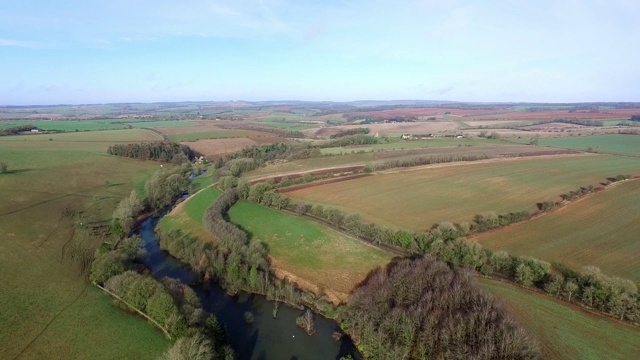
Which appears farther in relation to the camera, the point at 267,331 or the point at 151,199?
the point at 151,199

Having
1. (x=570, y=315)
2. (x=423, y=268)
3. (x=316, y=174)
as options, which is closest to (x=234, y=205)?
(x=316, y=174)

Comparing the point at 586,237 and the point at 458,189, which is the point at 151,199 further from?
the point at 586,237

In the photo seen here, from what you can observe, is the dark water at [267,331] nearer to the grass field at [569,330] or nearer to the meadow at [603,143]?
the grass field at [569,330]

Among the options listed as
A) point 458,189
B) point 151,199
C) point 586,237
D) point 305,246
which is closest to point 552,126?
point 458,189

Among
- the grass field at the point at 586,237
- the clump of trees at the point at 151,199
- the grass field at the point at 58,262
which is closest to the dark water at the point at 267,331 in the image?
the grass field at the point at 58,262

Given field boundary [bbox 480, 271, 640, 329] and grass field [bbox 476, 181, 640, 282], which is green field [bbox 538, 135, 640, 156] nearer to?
grass field [bbox 476, 181, 640, 282]

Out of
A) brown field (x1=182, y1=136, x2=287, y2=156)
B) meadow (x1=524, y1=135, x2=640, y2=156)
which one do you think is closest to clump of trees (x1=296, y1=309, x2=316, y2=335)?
brown field (x1=182, y1=136, x2=287, y2=156)

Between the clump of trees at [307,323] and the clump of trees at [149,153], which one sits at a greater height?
the clump of trees at [149,153]

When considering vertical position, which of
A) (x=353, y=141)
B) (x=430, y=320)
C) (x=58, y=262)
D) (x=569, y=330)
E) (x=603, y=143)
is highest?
(x=603, y=143)
